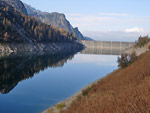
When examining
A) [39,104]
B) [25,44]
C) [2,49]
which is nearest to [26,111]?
[39,104]

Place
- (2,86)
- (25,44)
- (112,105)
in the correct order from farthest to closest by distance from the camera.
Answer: (25,44), (2,86), (112,105)

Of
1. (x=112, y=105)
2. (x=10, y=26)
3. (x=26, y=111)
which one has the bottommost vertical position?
(x=26, y=111)

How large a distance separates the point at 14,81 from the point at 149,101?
107 ft

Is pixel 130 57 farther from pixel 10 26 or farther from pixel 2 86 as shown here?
pixel 10 26

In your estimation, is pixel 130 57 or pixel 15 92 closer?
pixel 15 92

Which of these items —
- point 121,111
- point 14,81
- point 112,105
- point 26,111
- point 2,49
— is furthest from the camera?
point 2,49

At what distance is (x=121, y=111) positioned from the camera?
28.3 ft

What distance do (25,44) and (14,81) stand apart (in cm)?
7716

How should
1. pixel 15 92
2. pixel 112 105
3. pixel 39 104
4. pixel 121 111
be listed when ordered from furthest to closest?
pixel 15 92, pixel 39 104, pixel 112 105, pixel 121 111

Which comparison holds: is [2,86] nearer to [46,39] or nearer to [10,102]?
[10,102]

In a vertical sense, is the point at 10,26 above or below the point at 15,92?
above

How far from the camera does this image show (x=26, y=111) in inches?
878

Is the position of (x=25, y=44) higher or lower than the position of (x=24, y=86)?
higher

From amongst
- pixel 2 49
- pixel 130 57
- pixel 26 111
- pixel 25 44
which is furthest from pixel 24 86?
pixel 25 44
